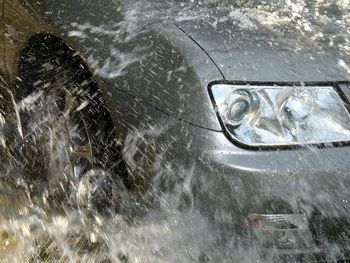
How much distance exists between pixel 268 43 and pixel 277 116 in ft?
1.21

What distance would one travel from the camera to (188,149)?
2.47m

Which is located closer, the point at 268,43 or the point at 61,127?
the point at 268,43

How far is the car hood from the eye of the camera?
256 centimetres

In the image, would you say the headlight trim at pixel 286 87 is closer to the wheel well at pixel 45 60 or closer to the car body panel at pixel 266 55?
the car body panel at pixel 266 55

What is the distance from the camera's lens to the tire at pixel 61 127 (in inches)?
119

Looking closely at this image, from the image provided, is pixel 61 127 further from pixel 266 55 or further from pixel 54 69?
pixel 266 55

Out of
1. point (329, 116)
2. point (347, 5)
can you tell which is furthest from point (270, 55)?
point (347, 5)

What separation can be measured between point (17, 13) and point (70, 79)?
62 cm

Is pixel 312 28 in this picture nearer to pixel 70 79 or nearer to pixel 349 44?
pixel 349 44

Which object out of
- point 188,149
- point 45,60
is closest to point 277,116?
point 188,149

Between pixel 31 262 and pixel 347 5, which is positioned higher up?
pixel 347 5

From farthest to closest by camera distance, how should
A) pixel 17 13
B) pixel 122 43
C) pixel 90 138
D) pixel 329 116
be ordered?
pixel 17 13 → pixel 90 138 → pixel 122 43 → pixel 329 116

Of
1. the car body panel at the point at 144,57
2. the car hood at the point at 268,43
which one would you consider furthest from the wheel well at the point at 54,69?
the car hood at the point at 268,43

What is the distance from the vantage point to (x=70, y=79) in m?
3.17
